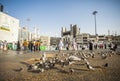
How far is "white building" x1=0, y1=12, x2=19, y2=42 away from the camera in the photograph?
157ft

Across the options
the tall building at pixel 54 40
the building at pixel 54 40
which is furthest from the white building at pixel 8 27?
the building at pixel 54 40

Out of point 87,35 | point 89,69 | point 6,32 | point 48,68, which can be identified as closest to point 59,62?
point 48,68

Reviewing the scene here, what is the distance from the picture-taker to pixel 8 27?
51.7 m

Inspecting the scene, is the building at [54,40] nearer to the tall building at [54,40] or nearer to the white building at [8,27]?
the tall building at [54,40]

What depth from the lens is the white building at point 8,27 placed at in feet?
157

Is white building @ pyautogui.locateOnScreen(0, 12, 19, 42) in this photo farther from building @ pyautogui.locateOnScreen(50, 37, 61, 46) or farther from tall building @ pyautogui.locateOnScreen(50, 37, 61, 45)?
building @ pyautogui.locateOnScreen(50, 37, 61, 46)

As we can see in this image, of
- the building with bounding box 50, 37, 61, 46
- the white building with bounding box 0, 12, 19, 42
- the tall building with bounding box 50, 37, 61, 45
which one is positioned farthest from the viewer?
the building with bounding box 50, 37, 61, 46

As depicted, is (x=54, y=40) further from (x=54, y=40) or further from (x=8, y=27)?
(x=8, y=27)

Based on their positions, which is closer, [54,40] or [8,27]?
[8,27]

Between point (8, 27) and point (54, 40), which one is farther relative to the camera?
point (54, 40)

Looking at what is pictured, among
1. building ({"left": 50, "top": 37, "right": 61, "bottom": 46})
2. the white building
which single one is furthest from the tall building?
the white building

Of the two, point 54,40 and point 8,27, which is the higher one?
point 8,27

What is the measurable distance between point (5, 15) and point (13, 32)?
323 inches

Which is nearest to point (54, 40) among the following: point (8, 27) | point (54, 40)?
point (54, 40)
